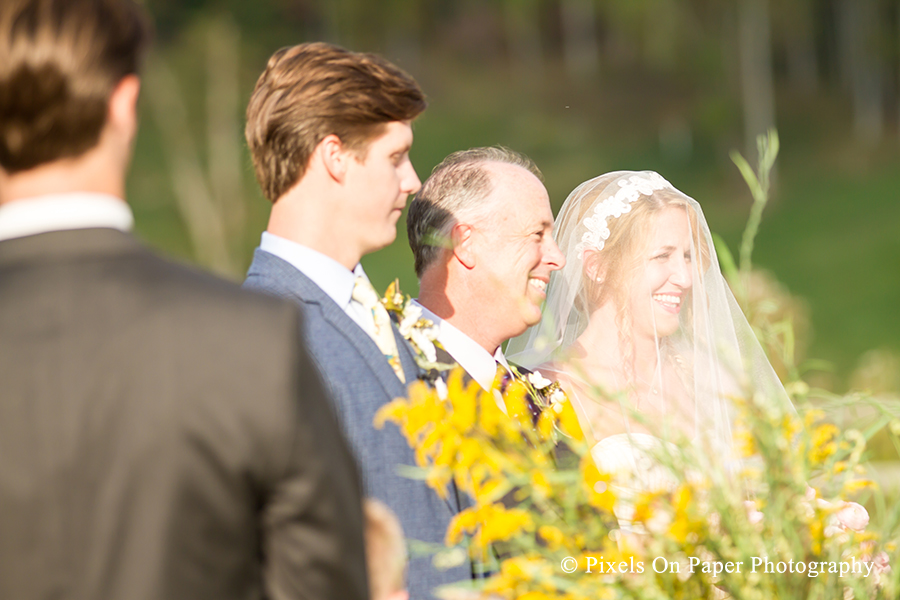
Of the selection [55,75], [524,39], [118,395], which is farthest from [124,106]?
[524,39]

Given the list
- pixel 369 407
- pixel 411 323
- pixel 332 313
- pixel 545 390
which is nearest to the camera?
pixel 369 407

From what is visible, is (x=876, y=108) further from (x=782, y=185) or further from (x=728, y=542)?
(x=728, y=542)

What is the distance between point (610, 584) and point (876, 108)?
3777 centimetres

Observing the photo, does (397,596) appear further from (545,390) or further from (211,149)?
(211,149)

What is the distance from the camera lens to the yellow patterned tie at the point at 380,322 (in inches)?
89.0

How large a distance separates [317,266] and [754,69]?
33936 mm

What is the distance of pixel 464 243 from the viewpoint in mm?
2908

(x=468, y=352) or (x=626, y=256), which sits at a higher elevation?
(x=626, y=256)

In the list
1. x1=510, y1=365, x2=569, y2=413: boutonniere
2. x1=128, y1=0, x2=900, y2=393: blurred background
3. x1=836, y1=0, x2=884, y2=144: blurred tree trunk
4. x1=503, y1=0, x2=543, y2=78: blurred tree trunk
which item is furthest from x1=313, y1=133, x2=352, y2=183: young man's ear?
x1=503, y1=0, x2=543, y2=78: blurred tree trunk

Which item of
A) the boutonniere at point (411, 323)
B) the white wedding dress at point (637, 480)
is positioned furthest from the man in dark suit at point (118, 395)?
the boutonniere at point (411, 323)

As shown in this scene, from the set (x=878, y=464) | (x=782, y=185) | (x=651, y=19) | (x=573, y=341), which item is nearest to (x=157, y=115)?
(x=651, y=19)

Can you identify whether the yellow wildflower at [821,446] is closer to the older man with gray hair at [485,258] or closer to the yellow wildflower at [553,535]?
the yellow wildflower at [553,535]

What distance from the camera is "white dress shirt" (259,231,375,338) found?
2.21 metres

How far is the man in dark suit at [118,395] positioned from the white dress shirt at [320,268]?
0.94 m
